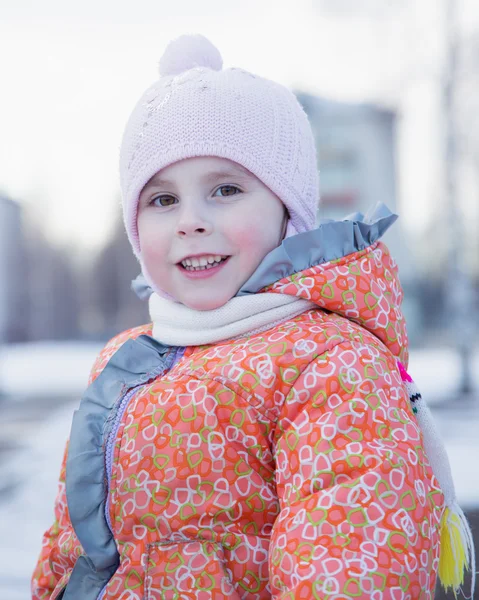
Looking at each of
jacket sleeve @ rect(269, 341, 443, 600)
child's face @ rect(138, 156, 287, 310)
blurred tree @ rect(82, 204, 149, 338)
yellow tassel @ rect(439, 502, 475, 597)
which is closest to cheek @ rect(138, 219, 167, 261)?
child's face @ rect(138, 156, 287, 310)

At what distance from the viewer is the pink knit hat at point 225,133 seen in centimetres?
124

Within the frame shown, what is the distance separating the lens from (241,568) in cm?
105

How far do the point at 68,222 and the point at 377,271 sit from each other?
18.7 meters

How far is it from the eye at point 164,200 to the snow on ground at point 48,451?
1186 millimetres

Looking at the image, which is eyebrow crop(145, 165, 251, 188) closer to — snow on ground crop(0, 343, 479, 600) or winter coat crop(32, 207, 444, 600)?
winter coat crop(32, 207, 444, 600)

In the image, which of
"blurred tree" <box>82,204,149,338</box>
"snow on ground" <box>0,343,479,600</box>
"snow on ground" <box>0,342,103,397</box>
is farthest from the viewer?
"blurred tree" <box>82,204,149,338</box>

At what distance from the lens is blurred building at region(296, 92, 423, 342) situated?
11.9m

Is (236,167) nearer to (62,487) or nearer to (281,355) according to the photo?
(281,355)

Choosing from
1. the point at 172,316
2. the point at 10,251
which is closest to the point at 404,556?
the point at 172,316

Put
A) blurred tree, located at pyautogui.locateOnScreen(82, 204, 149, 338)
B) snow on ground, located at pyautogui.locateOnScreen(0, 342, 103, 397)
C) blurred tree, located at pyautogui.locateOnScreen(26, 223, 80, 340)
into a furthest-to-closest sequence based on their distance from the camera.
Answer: blurred tree, located at pyautogui.locateOnScreen(82, 204, 149, 338) < blurred tree, located at pyautogui.locateOnScreen(26, 223, 80, 340) < snow on ground, located at pyautogui.locateOnScreen(0, 342, 103, 397)

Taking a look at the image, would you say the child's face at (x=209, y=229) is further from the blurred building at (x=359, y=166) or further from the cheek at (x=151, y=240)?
the blurred building at (x=359, y=166)

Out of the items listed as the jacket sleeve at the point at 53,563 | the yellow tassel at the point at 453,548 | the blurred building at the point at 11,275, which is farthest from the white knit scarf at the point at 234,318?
the blurred building at the point at 11,275

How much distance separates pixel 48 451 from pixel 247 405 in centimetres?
317

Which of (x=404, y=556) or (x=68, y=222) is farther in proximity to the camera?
(x=68, y=222)
